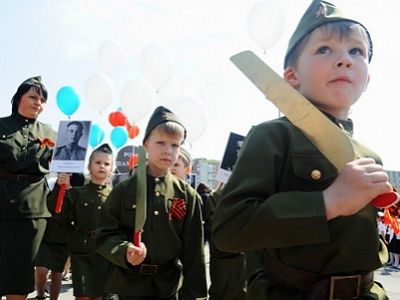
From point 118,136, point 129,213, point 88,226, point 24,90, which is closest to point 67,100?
point 118,136

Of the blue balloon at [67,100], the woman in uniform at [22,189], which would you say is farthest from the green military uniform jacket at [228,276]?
the blue balloon at [67,100]

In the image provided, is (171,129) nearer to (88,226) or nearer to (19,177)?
(19,177)

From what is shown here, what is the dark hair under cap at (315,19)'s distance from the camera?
4.91ft

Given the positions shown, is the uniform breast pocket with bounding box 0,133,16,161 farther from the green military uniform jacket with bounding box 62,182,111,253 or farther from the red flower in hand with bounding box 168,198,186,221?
the red flower in hand with bounding box 168,198,186,221

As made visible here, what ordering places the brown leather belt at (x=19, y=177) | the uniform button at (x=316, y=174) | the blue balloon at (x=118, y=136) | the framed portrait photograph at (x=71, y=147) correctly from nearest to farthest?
the uniform button at (x=316, y=174) → the brown leather belt at (x=19, y=177) → the framed portrait photograph at (x=71, y=147) → the blue balloon at (x=118, y=136)

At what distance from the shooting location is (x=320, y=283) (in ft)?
4.26

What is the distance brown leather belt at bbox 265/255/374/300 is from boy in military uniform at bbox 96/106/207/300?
4.43 feet

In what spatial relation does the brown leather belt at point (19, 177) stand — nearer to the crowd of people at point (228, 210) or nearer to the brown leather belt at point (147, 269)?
the crowd of people at point (228, 210)

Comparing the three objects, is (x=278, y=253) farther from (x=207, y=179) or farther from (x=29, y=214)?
(x=207, y=179)

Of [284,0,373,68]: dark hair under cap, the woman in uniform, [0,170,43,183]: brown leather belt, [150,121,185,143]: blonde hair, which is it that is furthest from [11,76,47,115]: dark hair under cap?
[284,0,373,68]: dark hair under cap

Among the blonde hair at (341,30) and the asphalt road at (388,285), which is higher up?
the blonde hair at (341,30)

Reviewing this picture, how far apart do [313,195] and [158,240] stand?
176 cm

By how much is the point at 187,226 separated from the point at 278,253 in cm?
163

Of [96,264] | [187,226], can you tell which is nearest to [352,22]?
[187,226]
